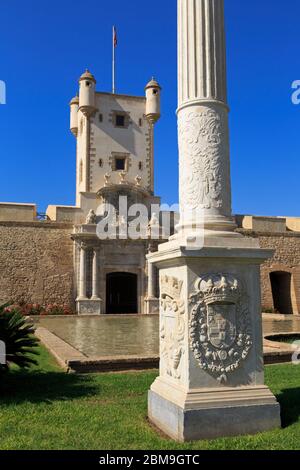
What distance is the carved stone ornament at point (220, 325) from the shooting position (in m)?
3.95

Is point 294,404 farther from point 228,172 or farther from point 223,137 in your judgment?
point 223,137

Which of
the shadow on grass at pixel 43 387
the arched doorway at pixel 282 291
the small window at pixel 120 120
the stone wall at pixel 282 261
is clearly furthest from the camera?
the arched doorway at pixel 282 291

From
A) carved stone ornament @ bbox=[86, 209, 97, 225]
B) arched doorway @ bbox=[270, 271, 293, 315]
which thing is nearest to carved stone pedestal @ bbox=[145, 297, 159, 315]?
carved stone ornament @ bbox=[86, 209, 97, 225]

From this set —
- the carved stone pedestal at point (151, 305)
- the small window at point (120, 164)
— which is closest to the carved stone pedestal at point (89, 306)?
the carved stone pedestal at point (151, 305)

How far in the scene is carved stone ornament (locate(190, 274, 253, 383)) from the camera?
13.0ft

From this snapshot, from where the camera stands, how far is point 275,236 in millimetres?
25906

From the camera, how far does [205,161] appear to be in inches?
172

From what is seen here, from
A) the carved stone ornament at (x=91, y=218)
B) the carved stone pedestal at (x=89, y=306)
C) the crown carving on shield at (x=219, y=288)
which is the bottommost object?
the carved stone pedestal at (x=89, y=306)

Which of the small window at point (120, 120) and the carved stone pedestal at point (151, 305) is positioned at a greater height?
the small window at point (120, 120)

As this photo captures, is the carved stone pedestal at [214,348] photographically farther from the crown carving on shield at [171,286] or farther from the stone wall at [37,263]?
the stone wall at [37,263]

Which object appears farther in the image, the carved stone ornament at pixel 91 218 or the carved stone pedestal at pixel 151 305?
the carved stone ornament at pixel 91 218

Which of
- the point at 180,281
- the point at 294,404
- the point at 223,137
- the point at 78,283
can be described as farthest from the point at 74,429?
the point at 78,283

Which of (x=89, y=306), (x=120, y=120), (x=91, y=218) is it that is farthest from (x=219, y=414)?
(x=120, y=120)

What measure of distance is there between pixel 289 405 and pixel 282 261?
22.0 meters
